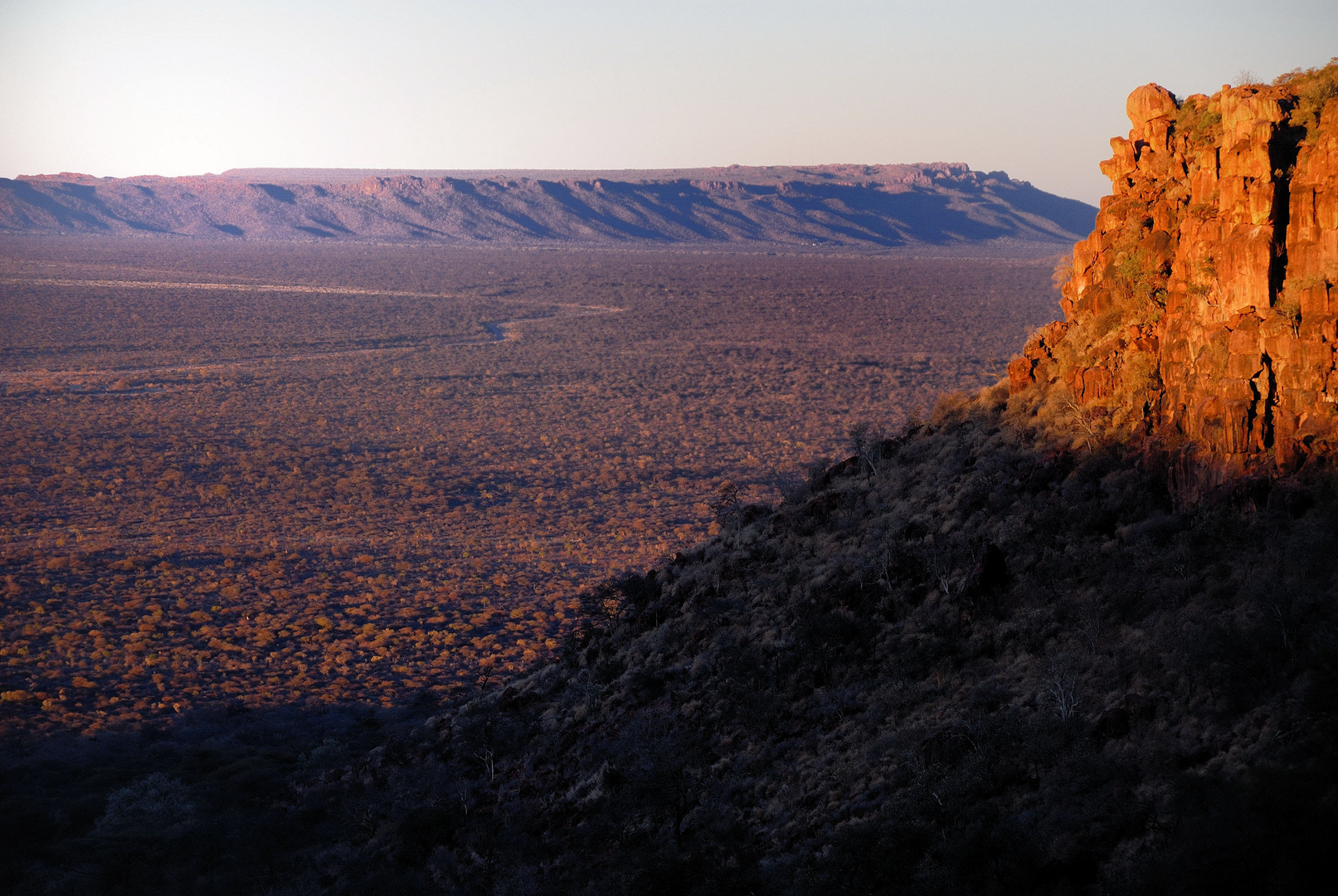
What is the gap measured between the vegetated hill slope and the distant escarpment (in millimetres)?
800

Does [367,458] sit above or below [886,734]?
below

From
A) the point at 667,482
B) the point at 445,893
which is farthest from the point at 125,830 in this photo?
the point at 667,482

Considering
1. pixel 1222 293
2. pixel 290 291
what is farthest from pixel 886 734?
pixel 290 291

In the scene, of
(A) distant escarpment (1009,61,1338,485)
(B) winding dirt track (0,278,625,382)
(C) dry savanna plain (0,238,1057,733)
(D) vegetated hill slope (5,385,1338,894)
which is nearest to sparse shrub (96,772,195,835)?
(D) vegetated hill slope (5,385,1338,894)

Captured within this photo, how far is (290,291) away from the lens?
12769 cm

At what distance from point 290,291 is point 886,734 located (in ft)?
419

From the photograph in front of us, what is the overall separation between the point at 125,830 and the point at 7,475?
113 feet

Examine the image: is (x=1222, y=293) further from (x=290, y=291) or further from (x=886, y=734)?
(x=290, y=291)

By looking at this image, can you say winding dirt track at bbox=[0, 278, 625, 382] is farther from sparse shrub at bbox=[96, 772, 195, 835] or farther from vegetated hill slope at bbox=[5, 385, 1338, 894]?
sparse shrub at bbox=[96, 772, 195, 835]

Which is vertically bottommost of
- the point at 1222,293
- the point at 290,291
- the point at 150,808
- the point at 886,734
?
the point at 150,808

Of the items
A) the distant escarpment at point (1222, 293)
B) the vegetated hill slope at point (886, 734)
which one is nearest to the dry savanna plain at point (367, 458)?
the vegetated hill slope at point (886, 734)

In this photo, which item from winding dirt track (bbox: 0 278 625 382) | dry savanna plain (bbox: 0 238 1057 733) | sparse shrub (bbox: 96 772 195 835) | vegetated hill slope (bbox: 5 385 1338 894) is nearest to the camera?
vegetated hill slope (bbox: 5 385 1338 894)

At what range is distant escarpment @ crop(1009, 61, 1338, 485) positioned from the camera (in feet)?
42.9

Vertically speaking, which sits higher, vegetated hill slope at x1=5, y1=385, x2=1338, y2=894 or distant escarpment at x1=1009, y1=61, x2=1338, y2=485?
distant escarpment at x1=1009, y1=61, x2=1338, y2=485
